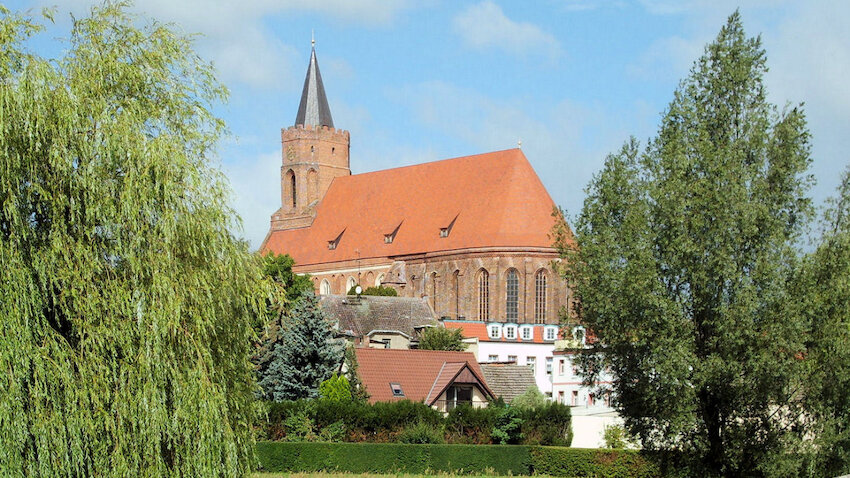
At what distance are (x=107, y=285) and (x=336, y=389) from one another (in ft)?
77.4

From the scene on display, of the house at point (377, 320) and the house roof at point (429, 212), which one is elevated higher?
the house roof at point (429, 212)

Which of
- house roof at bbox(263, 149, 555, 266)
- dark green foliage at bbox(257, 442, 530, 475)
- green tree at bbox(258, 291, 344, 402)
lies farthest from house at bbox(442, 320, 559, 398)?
dark green foliage at bbox(257, 442, 530, 475)

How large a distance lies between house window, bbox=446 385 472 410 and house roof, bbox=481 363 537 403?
3.03 metres

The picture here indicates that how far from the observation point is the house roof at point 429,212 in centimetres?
7475

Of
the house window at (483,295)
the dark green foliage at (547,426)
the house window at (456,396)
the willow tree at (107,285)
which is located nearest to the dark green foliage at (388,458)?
the dark green foliage at (547,426)

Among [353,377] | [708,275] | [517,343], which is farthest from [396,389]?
[517,343]

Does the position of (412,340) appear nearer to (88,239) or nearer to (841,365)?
(841,365)

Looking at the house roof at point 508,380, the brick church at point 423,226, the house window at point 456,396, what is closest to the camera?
the house window at point 456,396

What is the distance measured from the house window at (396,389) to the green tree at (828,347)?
21380mm

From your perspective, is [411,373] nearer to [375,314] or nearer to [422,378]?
[422,378]

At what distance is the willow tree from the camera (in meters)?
12.7

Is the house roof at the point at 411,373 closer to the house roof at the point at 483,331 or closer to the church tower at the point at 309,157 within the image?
the house roof at the point at 483,331

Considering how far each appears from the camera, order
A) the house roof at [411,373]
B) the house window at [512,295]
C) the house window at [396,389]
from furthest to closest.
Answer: the house window at [512,295] < the house window at [396,389] < the house roof at [411,373]

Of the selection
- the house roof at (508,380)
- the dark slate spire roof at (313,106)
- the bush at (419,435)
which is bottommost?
the bush at (419,435)
